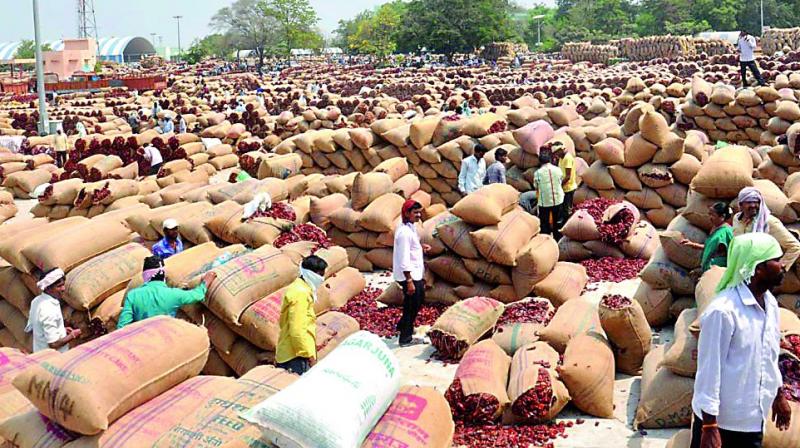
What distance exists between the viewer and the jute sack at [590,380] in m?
5.10

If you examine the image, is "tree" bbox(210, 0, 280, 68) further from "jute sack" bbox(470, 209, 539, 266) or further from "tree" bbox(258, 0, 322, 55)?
"jute sack" bbox(470, 209, 539, 266)

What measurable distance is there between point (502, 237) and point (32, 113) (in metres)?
27.7

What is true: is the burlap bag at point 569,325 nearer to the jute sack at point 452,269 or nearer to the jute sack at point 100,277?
the jute sack at point 452,269

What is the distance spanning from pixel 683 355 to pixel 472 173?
6.15m

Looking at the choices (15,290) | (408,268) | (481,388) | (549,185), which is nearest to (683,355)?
(481,388)

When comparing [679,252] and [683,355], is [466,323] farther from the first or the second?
[683,355]

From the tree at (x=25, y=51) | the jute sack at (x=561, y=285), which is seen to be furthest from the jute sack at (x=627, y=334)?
the tree at (x=25, y=51)

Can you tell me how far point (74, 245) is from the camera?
6.72 m

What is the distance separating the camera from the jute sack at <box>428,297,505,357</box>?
639 centimetres

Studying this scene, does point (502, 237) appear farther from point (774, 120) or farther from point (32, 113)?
point (32, 113)

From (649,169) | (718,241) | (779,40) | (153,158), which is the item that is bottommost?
(718,241)

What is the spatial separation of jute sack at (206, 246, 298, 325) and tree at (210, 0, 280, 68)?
241 feet

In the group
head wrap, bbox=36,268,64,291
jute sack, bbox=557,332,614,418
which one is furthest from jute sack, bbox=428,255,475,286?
head wrap, bbox=36,268,64,291

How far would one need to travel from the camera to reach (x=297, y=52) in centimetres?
8650
